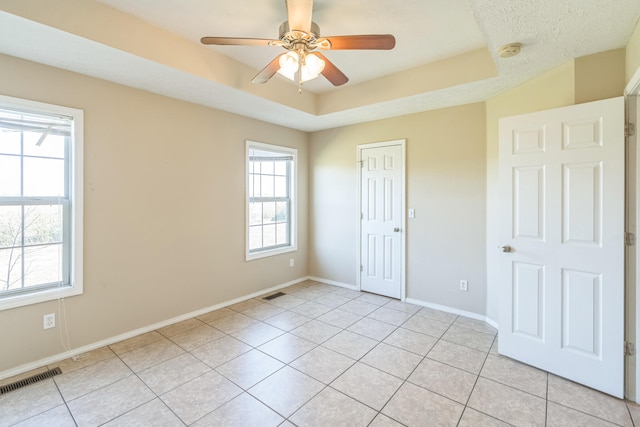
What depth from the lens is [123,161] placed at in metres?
2.84

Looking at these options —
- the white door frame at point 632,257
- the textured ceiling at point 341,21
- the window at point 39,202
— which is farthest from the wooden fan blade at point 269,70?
the white door frame at point 632,257

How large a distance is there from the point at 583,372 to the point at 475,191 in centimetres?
188

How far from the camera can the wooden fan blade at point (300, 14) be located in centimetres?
177

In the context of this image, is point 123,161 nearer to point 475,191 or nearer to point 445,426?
point 445,426

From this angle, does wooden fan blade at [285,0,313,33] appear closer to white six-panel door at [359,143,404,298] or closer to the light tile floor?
white six-panel door at [359,143,404,298]

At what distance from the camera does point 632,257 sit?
199cm

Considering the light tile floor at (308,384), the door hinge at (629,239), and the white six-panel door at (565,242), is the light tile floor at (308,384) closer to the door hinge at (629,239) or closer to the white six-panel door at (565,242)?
the white six-panel door at (565,242)

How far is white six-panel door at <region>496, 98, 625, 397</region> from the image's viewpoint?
203cm

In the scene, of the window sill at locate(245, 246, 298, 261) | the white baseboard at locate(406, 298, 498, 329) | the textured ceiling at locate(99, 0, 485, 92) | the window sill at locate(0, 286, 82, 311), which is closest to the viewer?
the textured ceiling at locate(99, 0, 485, 92)

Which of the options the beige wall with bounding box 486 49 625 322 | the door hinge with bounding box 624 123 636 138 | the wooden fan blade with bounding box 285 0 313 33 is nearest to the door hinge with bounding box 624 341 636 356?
the beige wall with bounding box 486 49 625 322

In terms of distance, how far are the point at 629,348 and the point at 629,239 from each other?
755 millimetres

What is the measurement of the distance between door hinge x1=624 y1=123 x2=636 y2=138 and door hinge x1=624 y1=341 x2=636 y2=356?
1435mm

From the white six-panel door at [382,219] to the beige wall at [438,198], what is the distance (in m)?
0.13

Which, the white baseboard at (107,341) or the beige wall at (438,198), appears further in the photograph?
the beige wall at (438,198)
